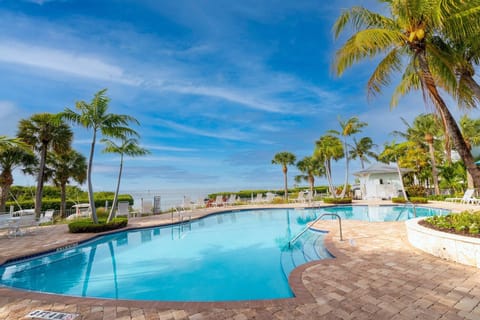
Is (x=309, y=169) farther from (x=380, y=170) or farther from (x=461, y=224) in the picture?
(x=461, y=224)

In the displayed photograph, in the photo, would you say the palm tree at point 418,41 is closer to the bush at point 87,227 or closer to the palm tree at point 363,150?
the bush at point 87,227

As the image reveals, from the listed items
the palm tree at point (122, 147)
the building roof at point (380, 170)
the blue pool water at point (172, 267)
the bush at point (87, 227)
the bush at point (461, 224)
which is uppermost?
the palm tree at point (122, 147)

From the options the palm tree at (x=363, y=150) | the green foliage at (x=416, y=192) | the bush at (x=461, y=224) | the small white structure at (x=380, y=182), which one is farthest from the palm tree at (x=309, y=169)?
the bush at (x=461, y=224)

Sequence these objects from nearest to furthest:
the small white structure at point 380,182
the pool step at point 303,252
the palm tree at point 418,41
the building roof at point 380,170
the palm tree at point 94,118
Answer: the palm tree at point 418,41
the pool step at point 303,252
the palm tree at point 94,118
the small white structure at point 380,182
the building roof at point 380,170

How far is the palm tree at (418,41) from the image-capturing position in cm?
468

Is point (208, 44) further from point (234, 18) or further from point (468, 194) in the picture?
point (468, 194)

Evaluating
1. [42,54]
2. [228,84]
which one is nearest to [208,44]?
[228,84]

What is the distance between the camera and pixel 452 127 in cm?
471

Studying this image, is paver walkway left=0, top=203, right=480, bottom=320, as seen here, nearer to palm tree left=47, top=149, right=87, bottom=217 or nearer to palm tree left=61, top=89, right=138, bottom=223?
palm tree left=61, top=89, right=138, bottom=223

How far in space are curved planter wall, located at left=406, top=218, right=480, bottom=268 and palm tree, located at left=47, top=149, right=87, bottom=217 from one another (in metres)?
18.2

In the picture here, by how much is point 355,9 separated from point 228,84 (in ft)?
→ 38.9

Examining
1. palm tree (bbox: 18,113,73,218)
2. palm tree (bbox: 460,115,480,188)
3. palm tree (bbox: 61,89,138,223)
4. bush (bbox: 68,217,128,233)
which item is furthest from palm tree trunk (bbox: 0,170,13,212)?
palm tree (bbox: 460,115,480,188)

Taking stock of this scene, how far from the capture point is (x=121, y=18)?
868 centimetres

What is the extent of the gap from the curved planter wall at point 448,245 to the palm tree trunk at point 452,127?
126 centimetres
